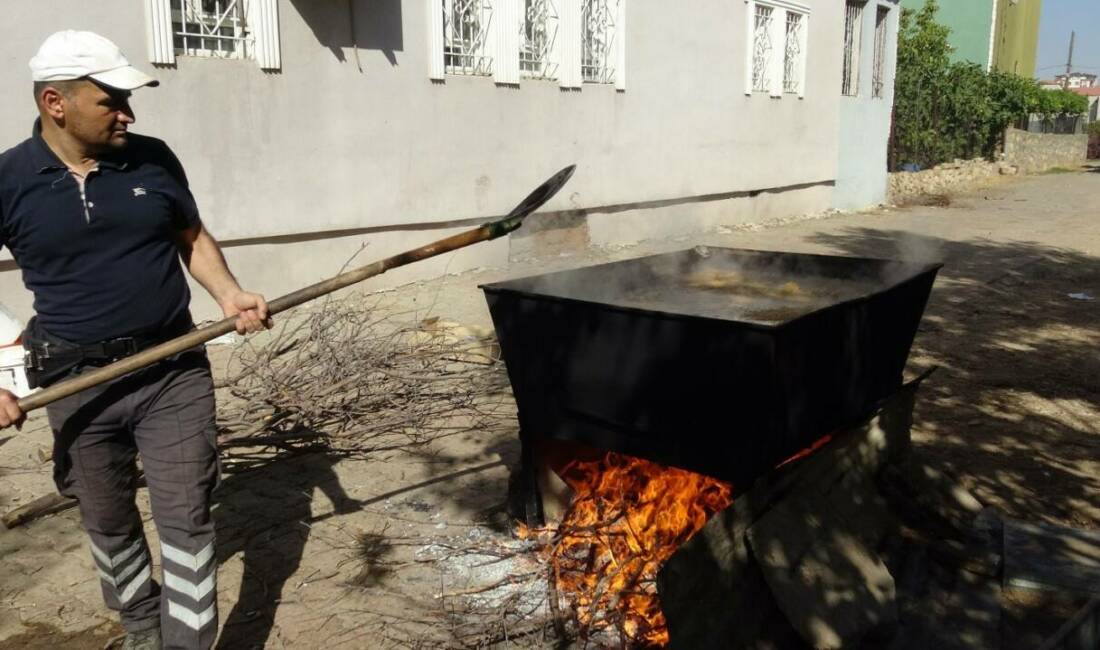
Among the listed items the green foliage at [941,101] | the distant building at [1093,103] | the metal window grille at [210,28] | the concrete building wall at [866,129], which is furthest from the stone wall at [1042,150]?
the metal window grille at [210,28]

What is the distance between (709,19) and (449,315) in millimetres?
6849

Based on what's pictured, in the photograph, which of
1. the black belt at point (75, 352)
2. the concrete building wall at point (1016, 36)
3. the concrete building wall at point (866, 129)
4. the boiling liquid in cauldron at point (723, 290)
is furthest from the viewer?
the concrete building wall at point (1016, 36)

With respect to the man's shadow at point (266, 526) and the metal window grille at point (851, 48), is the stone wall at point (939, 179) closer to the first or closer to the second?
the metal window grille at point (851, 48)

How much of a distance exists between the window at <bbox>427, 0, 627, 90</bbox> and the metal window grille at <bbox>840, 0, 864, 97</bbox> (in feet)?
23.1

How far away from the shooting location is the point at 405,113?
870 centimetres

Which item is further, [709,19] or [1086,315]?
[709,19]

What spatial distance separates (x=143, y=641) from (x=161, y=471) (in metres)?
0.62

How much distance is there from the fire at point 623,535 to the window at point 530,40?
20.3 ft

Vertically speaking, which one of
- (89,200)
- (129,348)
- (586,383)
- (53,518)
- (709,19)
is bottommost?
(53,518)

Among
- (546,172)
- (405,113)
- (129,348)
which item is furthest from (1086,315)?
(129,348)

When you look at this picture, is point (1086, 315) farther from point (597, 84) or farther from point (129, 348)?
point (129, 348)

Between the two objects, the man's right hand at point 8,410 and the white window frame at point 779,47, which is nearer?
the man's right hand at point 8,410

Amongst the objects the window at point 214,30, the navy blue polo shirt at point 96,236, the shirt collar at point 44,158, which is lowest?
the navy blue polo shirt at point 96,236

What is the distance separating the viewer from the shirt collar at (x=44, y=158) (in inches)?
101
